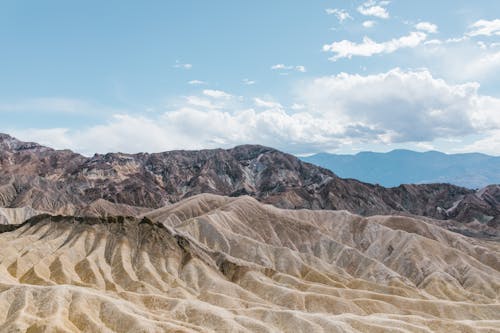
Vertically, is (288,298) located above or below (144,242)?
below

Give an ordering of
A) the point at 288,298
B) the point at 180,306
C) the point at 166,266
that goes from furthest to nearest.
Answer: the point at 166,266 < the point at 288,298 < the point at 180,306

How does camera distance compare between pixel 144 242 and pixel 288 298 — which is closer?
pixel 288 298

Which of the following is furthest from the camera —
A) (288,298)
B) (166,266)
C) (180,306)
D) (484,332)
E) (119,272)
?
(166,266)

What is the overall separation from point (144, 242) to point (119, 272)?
24620 mm

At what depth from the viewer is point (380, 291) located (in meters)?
178

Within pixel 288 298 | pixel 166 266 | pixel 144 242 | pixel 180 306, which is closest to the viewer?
pixel 180 306

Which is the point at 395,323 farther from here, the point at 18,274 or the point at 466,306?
the point at 18,274

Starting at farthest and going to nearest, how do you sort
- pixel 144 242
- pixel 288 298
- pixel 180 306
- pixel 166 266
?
pixel 144 242 < pixel 166 266 < pixel 288 298 < pixel 180 306

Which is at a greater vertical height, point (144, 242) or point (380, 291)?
point (144, 242)

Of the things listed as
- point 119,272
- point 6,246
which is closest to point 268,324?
point 119,272

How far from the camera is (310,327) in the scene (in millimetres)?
108312

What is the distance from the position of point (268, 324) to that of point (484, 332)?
50.1 metres

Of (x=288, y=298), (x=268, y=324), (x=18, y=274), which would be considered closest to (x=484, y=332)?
(x=268, y=324)

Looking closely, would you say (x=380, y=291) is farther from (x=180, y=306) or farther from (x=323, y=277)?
(x=180, y=306)
